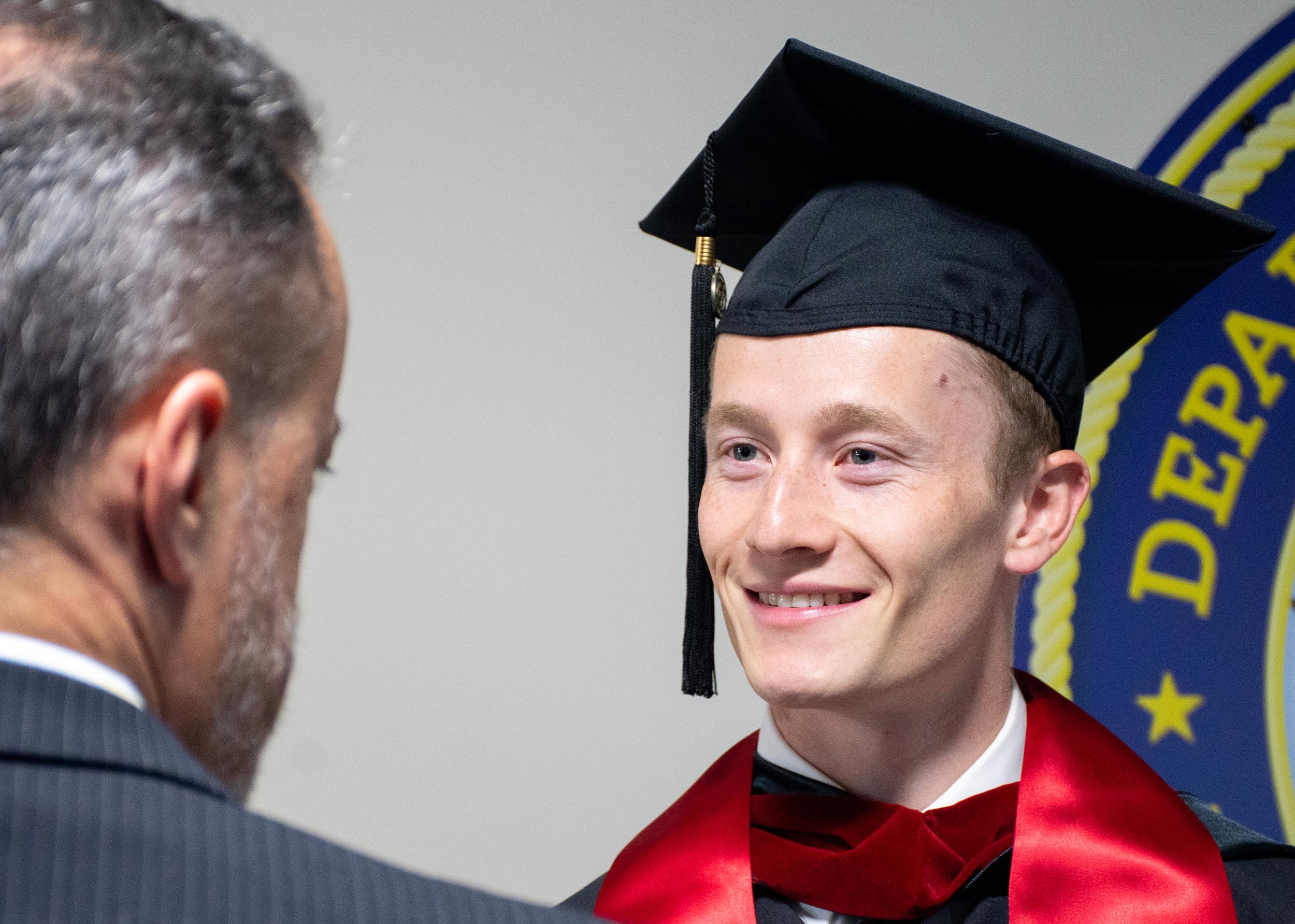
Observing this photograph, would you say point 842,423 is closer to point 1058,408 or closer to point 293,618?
point 1058,408

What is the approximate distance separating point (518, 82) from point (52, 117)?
5.91ft

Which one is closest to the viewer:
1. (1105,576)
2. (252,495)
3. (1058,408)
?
(252,495)

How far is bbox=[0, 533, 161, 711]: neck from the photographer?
26.3 inches

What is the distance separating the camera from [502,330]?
2406 mm

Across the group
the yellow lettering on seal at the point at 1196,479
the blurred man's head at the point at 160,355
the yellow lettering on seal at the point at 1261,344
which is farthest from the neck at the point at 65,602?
the yellow lettering on seal at the point at 1261,344

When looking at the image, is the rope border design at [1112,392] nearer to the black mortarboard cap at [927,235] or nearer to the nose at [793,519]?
the black mortarboard cap at [927,235]

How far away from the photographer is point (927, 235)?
1.33m

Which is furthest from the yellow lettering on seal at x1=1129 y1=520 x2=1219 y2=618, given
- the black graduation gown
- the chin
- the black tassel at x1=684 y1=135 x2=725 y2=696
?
the chin

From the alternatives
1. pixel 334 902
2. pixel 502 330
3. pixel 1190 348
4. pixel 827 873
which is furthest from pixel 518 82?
pixel 334 902

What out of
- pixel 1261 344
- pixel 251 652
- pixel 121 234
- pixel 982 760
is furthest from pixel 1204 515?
pixel 121 234

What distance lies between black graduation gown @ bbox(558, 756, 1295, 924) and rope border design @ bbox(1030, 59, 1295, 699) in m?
0.96

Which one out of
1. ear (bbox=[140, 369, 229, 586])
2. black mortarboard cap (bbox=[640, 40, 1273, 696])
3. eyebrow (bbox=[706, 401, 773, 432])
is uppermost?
black mortarboard cap (bbox=[640, 40, 1273, 696])

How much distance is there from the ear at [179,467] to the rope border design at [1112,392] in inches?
75.8

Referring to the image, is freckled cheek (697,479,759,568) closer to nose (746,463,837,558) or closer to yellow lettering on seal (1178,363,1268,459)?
nose (746,463,837,558)
